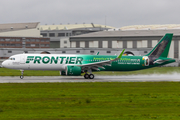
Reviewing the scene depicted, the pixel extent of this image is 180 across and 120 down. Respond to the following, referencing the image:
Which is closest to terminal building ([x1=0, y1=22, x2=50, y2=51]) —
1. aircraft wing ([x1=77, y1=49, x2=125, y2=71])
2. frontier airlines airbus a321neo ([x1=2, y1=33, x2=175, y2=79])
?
frontier airlines airbus a321neo ([x1=2, y1=33, x2=175, y2=79])

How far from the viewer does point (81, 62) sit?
41.5m

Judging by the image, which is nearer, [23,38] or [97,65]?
[97,65]

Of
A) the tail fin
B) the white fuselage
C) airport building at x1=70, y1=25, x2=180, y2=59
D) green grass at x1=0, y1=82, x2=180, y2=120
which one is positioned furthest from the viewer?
airport building at x1=70, y1=25, x2=180, y2=59

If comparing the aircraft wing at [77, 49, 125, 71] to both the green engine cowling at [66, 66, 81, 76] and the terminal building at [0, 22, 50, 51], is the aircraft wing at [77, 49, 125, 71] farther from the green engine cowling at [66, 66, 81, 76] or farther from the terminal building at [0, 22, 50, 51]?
the terminal building at [0, 22, 50, 51]

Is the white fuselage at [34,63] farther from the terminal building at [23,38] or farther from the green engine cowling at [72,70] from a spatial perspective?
the terminal building at [23,38]

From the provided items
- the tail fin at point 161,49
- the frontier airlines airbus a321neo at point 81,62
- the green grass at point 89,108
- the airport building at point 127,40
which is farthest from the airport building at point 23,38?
the green grass at point 89,108

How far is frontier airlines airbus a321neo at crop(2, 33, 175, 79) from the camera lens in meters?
39.7

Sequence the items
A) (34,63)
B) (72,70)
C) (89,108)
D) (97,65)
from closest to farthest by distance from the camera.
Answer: (89,108)
(72,70)
(34,63)
(97,65)

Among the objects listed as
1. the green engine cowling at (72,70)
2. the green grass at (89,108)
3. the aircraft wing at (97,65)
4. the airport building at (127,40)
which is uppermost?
the airport building at (127,40)

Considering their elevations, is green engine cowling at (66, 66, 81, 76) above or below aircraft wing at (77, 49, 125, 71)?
below

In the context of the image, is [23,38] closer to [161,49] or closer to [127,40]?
[127,40]

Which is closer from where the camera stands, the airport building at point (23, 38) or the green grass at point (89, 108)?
the green grass at point (89, 108)

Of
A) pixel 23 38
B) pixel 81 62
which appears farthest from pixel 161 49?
pixel 23 38

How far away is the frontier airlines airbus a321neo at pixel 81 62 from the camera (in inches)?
1563
